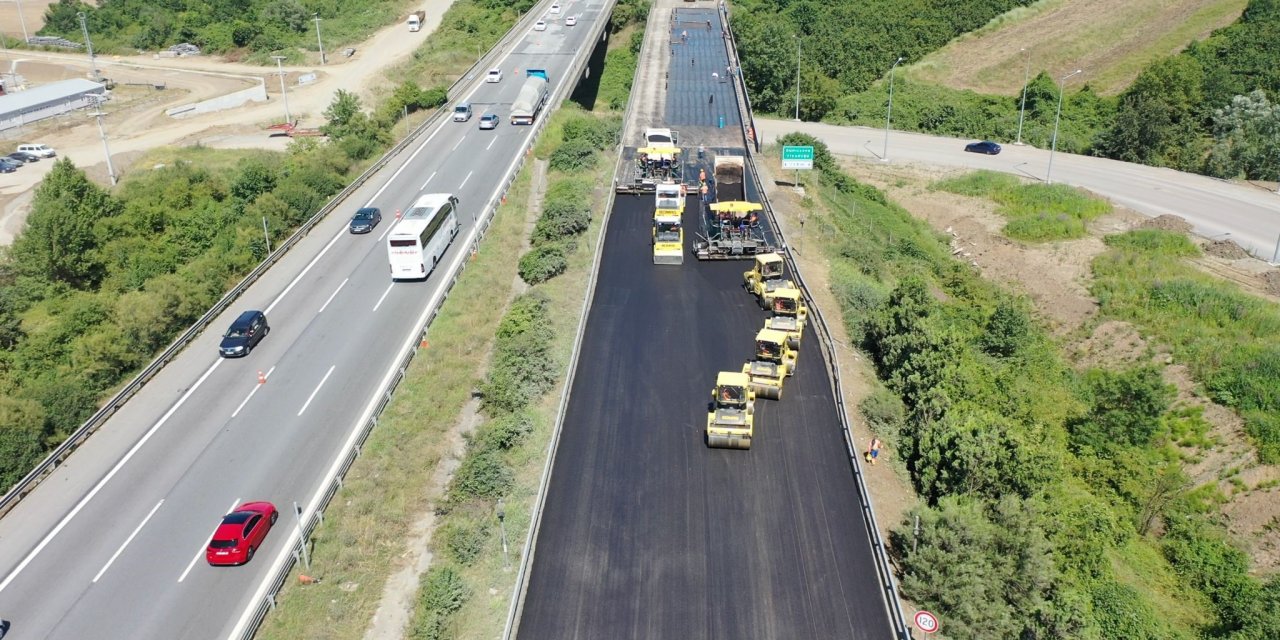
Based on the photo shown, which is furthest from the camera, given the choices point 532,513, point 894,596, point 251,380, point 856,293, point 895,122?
point 895,122

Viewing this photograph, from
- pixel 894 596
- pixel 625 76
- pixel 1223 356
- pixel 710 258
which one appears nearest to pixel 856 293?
pixel 710 258

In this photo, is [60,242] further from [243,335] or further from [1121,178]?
[1121,178]

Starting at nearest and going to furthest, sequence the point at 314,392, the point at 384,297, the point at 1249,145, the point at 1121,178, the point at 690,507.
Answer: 1. the point at 690,507
2. the point at 314,392
3. the point at 384,297
4. the point at 1249,145
5. the point at 1121,178

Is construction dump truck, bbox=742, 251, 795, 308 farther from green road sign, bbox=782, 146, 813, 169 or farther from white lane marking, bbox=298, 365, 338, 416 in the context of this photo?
green road sign, bbox=782, 146, 813, 169

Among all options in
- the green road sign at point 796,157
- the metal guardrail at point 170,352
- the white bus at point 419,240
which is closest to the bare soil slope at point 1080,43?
the green road sign at point 796,157

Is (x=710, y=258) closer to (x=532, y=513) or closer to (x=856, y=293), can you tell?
(x=856, y=293)

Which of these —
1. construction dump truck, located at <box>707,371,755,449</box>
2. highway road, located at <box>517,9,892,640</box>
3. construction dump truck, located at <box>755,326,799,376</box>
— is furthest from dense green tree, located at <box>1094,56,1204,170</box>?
construction dump truck, located at <box>707,371,755,449</box>

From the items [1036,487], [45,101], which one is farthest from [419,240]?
[45,101]
